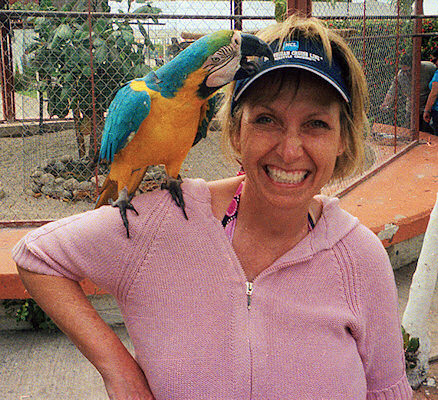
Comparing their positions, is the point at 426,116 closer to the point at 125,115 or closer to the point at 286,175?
the point at 125,115

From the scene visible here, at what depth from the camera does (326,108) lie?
1119 mm

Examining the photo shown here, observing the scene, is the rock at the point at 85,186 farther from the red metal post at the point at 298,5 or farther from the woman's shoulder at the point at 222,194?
the woman's shoulder at the point at 222,194

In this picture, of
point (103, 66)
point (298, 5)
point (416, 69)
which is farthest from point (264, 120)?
point (416, 69)

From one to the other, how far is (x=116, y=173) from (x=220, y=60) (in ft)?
1.99

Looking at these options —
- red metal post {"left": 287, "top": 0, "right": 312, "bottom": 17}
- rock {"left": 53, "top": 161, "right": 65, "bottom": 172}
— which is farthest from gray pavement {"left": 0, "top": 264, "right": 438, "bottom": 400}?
rock {"left": 53, "top": 161, "right": 65, "bottom": 172}

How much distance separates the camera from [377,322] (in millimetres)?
1179

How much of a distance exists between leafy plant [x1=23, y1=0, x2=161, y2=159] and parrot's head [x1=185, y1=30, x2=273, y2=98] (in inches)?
131

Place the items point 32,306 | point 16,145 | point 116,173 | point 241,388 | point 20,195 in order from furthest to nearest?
point 16,145 → point 20,195 → point 32,306 → point 116,173 → point 241,388

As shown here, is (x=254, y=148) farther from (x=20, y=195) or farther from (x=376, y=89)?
(x=376, y=89)

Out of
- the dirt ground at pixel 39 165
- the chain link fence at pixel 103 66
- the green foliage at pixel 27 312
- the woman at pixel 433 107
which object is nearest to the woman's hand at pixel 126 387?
the green foliage at pixel 27 312

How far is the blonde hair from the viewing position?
110 centimetres

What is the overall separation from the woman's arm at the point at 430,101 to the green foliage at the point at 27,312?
5.34 m

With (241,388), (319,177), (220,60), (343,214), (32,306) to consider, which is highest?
(220,60)

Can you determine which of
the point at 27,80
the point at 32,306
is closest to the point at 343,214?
the point at 32,306
